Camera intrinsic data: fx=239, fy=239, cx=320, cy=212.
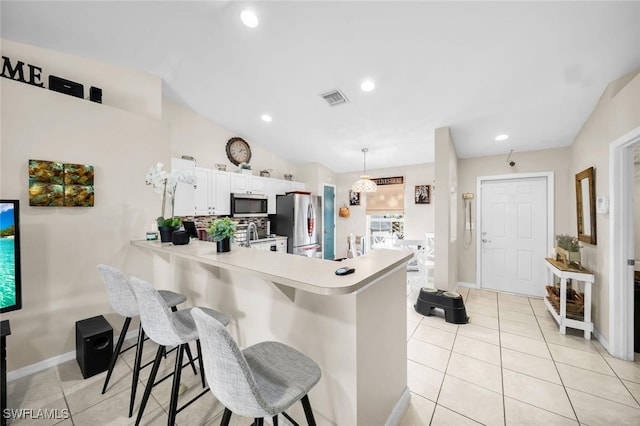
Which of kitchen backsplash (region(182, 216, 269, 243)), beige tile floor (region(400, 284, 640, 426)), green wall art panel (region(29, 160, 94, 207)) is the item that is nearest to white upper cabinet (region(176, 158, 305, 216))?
kitchen backsplash (region(182, 216, 269, 243))

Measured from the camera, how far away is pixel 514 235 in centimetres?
402

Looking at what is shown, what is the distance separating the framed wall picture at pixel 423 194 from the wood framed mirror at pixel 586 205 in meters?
A: 2.18

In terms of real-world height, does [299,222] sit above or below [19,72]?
below

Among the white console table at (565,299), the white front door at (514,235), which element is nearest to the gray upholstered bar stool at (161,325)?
the white console table at (565,299)

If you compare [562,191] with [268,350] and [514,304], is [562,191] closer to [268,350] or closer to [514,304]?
[514,304]

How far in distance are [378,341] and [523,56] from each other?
8.53 feet

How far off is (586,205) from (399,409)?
3.19 m

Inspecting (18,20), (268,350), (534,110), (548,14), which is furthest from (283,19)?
(534,110)

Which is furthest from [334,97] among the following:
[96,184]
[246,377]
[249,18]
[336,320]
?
[246,377]

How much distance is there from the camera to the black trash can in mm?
1955

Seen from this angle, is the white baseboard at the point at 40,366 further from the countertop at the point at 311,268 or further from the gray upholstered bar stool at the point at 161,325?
the countertop at the point at 311,268

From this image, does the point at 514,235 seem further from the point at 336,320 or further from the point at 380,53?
the point at 336,320

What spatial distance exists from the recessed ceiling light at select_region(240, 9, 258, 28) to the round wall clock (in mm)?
2554

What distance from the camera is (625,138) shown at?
2.02 metres
